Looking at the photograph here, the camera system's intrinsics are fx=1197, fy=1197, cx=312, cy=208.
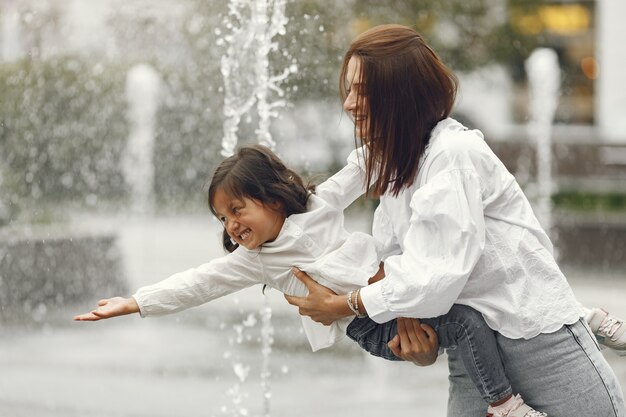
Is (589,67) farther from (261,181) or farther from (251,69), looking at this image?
(261,181)

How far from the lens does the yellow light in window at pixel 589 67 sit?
788 inches

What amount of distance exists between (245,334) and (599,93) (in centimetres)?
1357

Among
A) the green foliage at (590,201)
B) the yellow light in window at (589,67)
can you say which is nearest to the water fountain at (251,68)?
the green foliage at (590,201)

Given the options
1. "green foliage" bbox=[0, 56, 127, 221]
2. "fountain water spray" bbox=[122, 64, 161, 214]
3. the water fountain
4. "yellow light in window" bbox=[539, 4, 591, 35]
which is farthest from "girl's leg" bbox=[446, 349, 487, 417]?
"yellow light in window" bbox=[539, 4, 591, 35]

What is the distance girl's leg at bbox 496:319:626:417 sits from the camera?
76.2 inches

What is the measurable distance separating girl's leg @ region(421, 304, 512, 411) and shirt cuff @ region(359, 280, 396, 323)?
0.32ft

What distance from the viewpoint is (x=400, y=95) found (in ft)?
6.43

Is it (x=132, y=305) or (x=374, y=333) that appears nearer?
(x=374, y=333)

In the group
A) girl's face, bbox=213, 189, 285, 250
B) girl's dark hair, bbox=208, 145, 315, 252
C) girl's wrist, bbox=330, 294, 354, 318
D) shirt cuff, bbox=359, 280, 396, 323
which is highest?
girl's dark hair, bbox=208, 145, 315, 252

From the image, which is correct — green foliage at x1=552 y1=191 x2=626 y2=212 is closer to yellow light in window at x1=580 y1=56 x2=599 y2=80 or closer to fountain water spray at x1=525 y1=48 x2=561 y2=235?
fountain water spray at x1=525 y1=48 x2=561 y2=235

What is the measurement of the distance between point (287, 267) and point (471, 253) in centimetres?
→ 50

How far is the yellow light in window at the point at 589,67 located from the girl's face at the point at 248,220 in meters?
18.5

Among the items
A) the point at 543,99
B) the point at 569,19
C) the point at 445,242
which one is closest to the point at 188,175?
the point at 543,99

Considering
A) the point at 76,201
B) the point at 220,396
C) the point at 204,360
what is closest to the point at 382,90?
the point at 220,396
